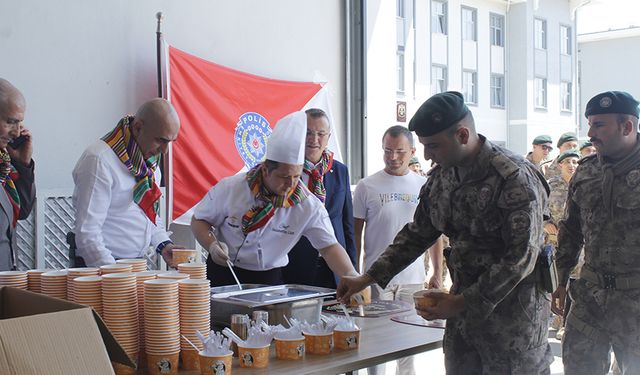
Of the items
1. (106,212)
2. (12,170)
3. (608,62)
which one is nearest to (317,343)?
(106,212)

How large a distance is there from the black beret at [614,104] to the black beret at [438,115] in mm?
984

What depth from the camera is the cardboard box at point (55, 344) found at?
4.13ft

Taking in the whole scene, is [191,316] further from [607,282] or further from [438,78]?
[438,78]

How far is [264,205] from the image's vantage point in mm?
2588

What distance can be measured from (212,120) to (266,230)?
6.25 ft

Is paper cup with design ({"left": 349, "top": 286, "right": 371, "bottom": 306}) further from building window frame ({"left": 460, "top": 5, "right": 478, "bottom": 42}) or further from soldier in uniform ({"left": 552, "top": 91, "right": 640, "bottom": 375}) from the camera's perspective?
building window frame ({"left": 460, "top": 5, "right": 478, "bottom": 42})

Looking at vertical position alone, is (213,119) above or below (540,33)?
below

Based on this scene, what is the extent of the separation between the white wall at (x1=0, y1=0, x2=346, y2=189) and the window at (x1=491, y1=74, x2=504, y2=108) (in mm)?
13291

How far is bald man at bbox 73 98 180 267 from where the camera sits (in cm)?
257

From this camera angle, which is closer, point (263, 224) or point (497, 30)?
point (263, 224)

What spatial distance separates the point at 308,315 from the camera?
2068mm

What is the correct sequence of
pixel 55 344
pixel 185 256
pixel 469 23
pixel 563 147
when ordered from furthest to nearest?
1. pixel 469 23
2. pixel 563 147
3. pixel 185 256
4. pixel 55 344

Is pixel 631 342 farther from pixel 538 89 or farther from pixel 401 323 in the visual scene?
pixel 538 89

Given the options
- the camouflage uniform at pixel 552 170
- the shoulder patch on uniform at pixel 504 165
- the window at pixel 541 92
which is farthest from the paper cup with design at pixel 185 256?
the window at pixel 541 92
